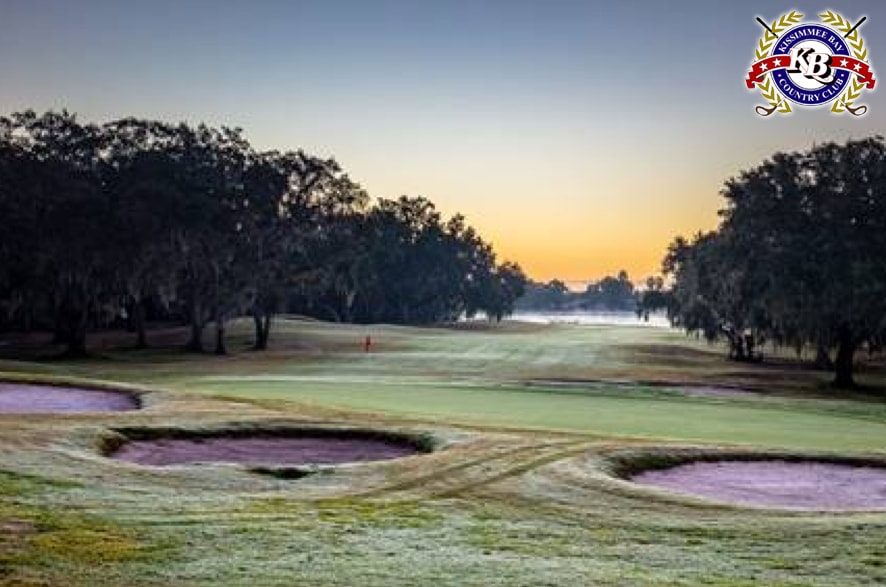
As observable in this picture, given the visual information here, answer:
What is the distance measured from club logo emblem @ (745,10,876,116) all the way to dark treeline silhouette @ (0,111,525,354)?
4738 centimetres

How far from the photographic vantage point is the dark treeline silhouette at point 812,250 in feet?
Result: 179

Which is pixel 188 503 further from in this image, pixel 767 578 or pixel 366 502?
pixel 767 578

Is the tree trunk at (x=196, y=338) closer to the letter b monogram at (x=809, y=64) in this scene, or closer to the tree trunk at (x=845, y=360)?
the tree trunk at (x=845, y=360)

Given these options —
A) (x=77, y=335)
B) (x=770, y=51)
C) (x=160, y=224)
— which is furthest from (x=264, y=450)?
(x=77, y=335)

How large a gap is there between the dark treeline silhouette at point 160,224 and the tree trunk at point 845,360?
37727 mm

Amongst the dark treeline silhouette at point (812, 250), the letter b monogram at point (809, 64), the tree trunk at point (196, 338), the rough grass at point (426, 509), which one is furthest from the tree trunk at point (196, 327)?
the letter b monogram at point (809, 64)

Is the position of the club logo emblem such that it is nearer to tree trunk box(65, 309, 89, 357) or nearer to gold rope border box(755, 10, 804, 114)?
gold rope border box(755, 10, 804, 114)

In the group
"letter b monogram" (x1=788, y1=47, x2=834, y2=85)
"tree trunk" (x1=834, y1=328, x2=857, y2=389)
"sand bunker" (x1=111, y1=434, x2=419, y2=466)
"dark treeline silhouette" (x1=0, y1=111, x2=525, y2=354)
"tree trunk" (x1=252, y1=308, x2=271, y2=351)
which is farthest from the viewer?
"tree trunk" (x1=252, y1=308, x2=271, y2=351)

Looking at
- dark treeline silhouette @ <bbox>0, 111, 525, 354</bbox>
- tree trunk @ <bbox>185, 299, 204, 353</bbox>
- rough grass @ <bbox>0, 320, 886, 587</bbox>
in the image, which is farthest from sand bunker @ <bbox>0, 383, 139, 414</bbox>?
tree trunk @ <bbox>185, 299, 204, 353</bbox>

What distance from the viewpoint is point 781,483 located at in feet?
64.8

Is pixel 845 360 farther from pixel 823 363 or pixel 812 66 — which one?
pixel 812 66

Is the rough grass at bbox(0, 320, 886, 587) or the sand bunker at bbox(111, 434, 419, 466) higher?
the rough grass at bbox(0, 320, 886, 587)

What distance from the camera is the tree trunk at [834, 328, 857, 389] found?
190 ft

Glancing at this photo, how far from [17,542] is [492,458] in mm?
9720
